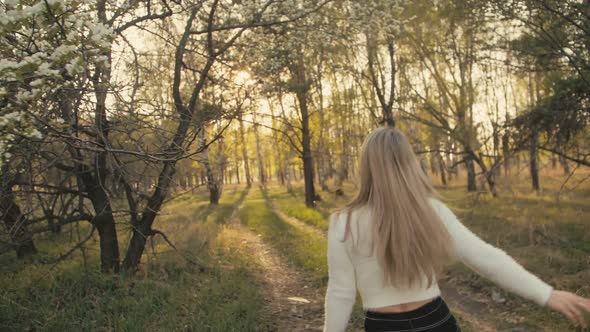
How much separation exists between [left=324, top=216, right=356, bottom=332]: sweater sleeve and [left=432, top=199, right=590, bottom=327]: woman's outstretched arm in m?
0.58

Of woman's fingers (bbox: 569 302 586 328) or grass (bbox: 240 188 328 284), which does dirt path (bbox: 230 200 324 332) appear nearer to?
grass (bbox: 240 188 328 284)

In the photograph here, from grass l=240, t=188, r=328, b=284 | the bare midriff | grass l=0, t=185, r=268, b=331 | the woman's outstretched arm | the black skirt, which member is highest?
the woman's outstretched arm

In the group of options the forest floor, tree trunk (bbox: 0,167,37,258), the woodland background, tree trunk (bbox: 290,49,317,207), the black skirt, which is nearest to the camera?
the black skirt

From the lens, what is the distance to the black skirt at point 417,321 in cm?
250

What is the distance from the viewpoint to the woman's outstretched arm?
2328 millimetres

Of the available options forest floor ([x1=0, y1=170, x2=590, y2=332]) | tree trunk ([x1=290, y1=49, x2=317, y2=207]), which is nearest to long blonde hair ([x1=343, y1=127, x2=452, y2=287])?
forest floor ([x1=0, y1=170, x2=590, y2=332])

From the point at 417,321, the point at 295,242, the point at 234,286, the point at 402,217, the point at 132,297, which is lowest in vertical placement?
the point at 295,242

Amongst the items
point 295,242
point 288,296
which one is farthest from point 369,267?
point 295,242

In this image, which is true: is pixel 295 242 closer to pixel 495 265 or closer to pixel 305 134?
pixel 305 134

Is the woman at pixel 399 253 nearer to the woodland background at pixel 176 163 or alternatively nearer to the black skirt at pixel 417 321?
the black skirt at pixel 417 321

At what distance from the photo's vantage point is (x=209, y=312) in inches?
248

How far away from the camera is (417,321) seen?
2508 mm

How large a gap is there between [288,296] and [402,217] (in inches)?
241

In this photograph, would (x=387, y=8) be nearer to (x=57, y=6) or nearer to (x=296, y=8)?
(x=296, y=8)
